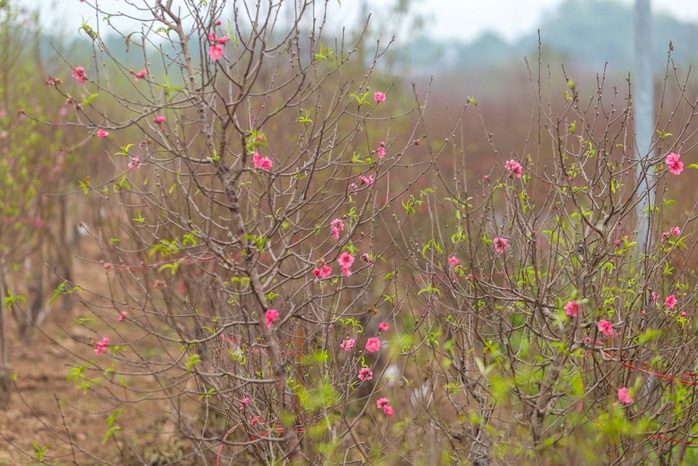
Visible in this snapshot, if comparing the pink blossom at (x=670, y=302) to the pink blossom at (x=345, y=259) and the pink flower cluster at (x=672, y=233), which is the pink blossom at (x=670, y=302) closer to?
the pink flower cluster at (x=672, y=233)

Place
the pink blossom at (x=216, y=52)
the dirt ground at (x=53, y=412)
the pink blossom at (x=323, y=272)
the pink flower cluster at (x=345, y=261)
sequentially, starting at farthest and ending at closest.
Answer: the dirt ground at (x=53, y=412), the pink blossom at (x=323, y=272), the pink flower cluster at (x=345, y=261), the pink blossom at (x=216, y=52)

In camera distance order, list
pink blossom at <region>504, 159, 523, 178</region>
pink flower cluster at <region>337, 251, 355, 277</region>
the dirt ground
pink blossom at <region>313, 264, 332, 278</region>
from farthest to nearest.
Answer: the dirt ground
pink blossom at <region>504, 159, 523, 178</region>
pink blossom at <region>313, 264, 332, 278</region>
pink flower cluster at <region>337, 251, 355, 277</region>

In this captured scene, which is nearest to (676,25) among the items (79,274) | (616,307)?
(79,274)

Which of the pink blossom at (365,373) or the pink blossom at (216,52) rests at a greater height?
the pink blossom at (216,52)

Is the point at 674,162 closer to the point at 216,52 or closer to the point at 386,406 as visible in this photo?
the point at 386,406

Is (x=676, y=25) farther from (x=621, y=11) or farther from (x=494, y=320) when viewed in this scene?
(x=494, y=320)

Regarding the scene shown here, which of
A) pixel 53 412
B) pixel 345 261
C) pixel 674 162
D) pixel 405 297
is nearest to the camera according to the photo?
pixel 345 261

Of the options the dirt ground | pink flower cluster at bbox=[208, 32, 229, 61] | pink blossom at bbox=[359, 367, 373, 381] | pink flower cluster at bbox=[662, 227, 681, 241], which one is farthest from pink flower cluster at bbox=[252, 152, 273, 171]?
the dirt ground

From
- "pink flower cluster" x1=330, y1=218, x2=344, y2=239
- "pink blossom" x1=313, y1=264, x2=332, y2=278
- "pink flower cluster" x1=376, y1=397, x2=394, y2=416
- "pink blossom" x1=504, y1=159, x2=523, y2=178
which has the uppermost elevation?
"pink blossom" x1=504, y1=159, x2=523, y2=178

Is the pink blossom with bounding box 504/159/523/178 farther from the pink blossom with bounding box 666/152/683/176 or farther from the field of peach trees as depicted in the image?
the pink blossom with bounding box 666/152/683/176

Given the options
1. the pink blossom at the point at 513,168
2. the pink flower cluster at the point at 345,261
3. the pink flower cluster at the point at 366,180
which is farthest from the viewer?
the pink flower cluster at the point at 366,180

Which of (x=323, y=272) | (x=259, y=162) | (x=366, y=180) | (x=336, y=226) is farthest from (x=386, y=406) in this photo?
(x=259, y=162)

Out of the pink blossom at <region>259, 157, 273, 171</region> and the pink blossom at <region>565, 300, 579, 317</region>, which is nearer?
the pink blossom at <region>565, 300, 579, 317</region>

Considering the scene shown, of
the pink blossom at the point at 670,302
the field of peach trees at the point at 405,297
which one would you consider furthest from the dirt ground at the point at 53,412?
the pink blossom at the point at 670,302
